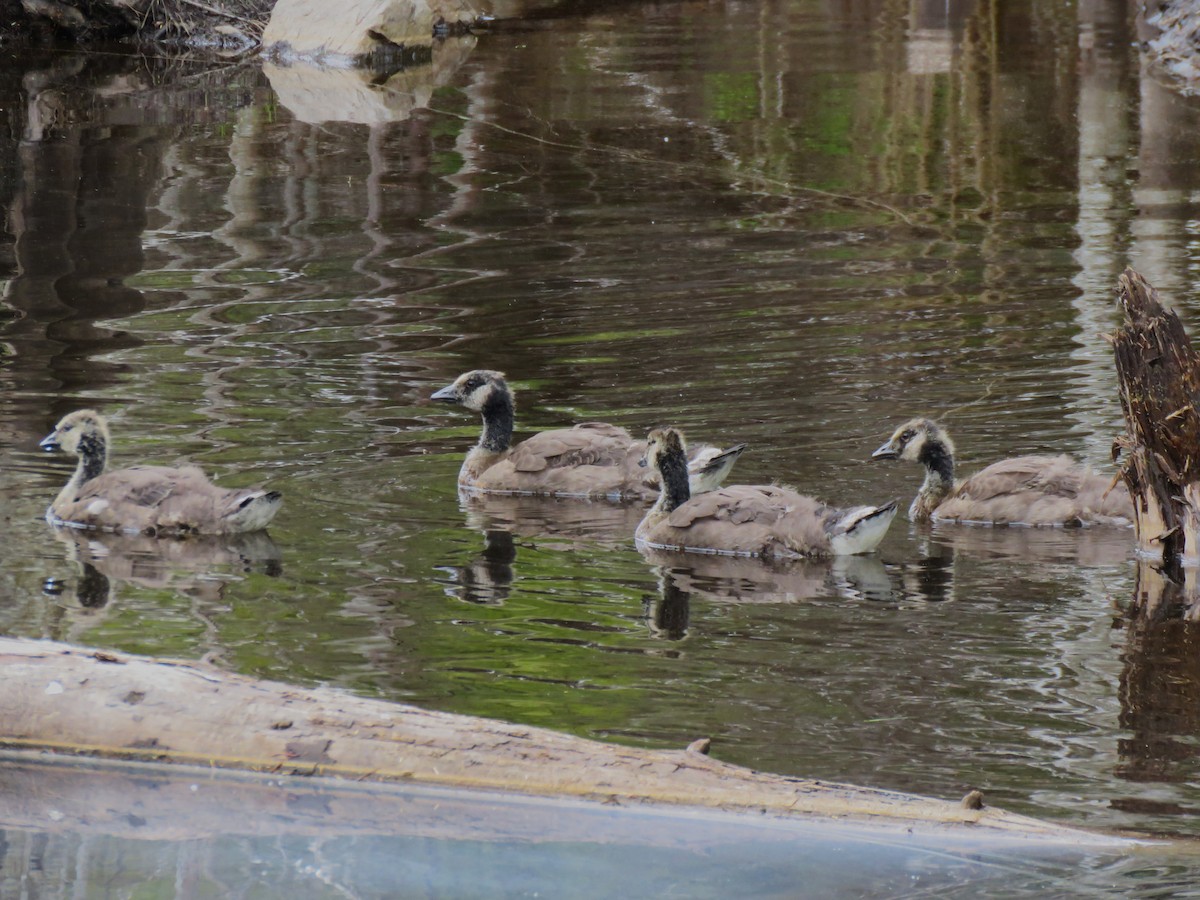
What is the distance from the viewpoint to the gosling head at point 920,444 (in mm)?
9953

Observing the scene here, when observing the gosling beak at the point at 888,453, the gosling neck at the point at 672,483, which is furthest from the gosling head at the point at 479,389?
the gosling beak at the point at 888,453

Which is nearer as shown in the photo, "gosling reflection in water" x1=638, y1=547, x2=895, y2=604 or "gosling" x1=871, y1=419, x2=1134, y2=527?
"gosling reflection in water" x1=638, y1=547, x2=895, y2=604

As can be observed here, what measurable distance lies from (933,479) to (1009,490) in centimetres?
47

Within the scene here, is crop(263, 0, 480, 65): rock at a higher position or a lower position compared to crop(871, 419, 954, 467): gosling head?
higher

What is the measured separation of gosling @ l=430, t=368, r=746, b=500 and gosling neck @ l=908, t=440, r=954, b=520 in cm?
97

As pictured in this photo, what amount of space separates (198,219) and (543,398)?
7.68 m

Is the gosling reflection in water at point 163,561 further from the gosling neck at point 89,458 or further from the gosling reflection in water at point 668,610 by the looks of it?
the gosling reflection in water at point 668,610

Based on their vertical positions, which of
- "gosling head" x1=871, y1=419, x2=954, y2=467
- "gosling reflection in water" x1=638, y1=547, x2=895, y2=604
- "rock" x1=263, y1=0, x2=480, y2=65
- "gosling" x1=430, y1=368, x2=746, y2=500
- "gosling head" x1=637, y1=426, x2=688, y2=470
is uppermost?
"rock" x1=263, y1=0, x2=480, y2=65

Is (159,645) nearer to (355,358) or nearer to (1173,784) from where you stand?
(1173,784)

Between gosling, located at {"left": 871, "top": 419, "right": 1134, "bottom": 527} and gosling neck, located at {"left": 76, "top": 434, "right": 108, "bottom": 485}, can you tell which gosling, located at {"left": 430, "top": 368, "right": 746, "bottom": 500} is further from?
gosling neck, located at {"left": 76, "top": 434, "right": 108, "bottom": 485}

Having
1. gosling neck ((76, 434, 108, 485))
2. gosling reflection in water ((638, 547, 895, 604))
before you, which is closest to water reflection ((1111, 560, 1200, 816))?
gosling reflection in water ((638, 547, 895, 604))

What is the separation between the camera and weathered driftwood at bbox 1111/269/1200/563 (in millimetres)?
8328

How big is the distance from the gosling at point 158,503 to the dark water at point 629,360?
240 mm

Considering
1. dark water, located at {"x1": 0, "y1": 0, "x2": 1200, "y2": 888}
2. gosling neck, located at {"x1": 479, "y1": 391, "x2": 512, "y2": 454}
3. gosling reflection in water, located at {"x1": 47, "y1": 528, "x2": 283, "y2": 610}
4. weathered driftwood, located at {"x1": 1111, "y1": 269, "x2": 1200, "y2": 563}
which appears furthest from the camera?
gosling neck, located at {"x1": 479, "y1": 391, "x2": 512, "y2": 454}
